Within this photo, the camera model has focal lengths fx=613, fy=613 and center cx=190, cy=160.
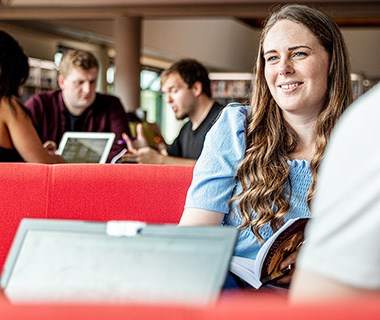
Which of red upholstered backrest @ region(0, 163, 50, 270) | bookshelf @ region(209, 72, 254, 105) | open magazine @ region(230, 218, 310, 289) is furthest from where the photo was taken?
bookshelf @ region(209, 72, 254, 105)

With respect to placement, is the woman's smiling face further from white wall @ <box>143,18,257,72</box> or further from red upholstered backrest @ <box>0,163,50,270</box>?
white wall @ <box>143,18,257,72</box>

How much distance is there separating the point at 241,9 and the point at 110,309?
930 centimetres

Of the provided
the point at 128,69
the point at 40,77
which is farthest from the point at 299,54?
the point at 40,77

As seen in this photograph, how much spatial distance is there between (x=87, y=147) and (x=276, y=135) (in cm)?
165

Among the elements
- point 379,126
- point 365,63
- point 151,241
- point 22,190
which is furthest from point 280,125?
point 365,63

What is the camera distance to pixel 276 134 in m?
1.75

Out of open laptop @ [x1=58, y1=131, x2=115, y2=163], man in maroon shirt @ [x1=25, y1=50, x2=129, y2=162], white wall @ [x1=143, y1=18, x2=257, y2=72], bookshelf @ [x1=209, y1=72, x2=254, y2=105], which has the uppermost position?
white wall @ [x1=143, y1=18, x2=257, y2=72]

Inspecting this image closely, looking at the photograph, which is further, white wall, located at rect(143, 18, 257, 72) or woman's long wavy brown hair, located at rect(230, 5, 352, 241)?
white wall, located at rect(143, 18, 257, 72)

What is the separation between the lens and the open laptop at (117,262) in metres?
0.82

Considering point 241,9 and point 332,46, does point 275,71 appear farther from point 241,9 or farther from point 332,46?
point 241,9

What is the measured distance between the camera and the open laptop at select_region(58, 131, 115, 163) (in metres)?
3.13

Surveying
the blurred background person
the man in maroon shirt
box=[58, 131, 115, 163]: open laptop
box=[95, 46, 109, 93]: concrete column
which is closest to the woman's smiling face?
box=[58, 131, 115, 163]: open laptop

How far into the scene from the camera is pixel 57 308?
54 centimetres

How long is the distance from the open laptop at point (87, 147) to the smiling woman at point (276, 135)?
1.42 meters
